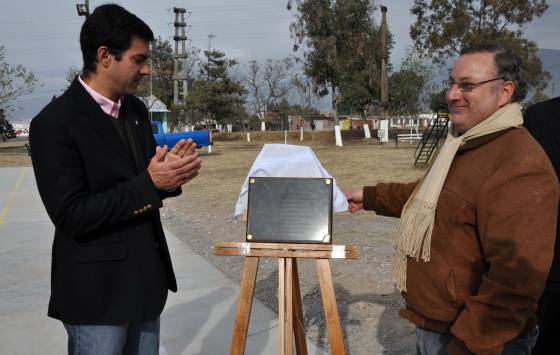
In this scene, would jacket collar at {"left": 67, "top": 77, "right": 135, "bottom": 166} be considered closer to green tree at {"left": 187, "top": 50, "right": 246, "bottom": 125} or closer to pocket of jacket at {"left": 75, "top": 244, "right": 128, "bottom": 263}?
pocket of jacket at {"left": 75, "top": 244, "right": 128, "bottom": 263}

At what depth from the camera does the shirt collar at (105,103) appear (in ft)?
7.23

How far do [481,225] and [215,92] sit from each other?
4661 cm

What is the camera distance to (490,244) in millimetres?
1920

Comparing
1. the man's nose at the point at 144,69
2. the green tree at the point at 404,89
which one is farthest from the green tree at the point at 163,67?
the man's nose at the point at 144,69

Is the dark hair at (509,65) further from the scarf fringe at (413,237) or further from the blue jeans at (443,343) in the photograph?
the blue jeans at (443,343)

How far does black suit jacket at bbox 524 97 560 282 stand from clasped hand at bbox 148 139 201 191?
1.75 m

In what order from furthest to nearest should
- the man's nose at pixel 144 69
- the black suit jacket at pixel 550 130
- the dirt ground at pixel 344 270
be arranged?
the dirt ground at pixel 344 270 < the black suit jacket at pixel 550 130 < the man's nose at pixel 144 69

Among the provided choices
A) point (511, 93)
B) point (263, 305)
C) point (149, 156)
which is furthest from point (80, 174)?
point (263, 305)

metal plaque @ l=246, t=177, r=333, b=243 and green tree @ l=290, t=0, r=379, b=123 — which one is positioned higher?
green tree @ l=290, t=0, r=379, b=123

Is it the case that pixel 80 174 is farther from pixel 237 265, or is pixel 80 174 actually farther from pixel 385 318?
pixel 237 265

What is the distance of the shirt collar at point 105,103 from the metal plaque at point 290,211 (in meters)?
1.00

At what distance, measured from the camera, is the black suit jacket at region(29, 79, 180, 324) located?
2002 mm

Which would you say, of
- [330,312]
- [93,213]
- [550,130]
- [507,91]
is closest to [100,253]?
[93,213]

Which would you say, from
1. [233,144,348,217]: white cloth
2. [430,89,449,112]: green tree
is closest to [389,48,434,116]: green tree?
[430,89,449,112]: green tree
